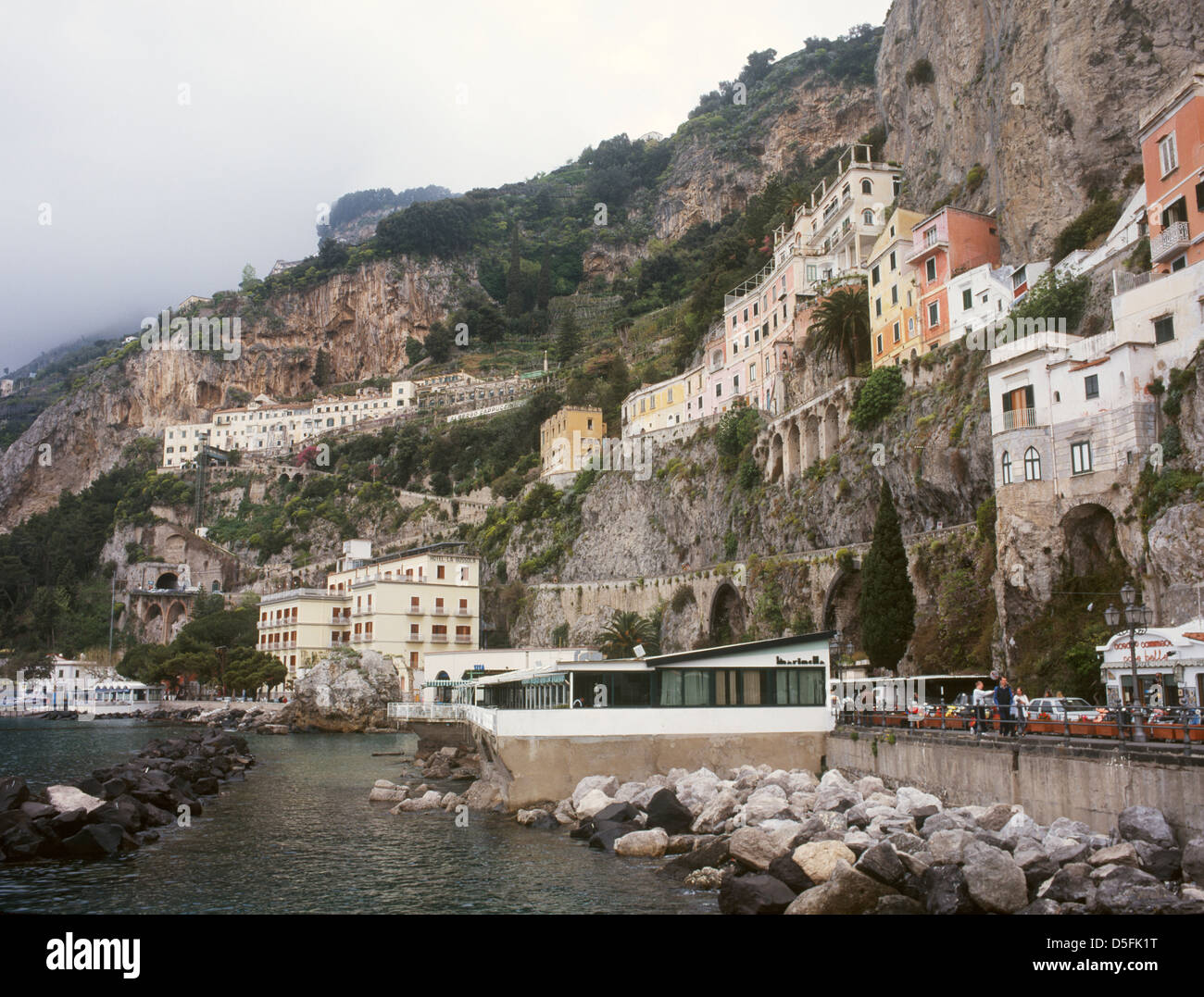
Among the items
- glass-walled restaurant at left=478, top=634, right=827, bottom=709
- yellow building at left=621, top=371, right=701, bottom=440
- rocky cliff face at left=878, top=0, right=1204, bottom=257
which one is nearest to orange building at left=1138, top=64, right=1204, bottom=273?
rocky cliff face at left=878, top=0, right=1204, bottom=257

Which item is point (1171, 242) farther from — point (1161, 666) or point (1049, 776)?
point (1049, 776)

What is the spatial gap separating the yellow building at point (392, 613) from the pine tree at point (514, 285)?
76.1 m

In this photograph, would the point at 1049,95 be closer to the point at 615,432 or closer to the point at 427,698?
the point at 427,698

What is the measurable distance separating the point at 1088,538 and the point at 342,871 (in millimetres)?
23220

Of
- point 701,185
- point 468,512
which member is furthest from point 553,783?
point 701,185

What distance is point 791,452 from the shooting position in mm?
52344

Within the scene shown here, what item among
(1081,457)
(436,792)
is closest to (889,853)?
(436,792)

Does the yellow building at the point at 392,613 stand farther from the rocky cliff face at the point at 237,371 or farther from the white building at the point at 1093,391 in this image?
the rocky cliff face at the point at 237,371

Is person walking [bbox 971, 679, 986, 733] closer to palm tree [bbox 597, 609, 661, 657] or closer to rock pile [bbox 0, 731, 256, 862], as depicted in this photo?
rock pile [bbox 0, 731, 256, 862]

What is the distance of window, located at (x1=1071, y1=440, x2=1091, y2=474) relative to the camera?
94.9 feet

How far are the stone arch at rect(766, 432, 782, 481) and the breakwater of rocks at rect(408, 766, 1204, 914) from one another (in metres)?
31.2

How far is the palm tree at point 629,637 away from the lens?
54.8 meters
